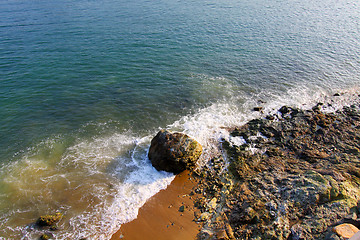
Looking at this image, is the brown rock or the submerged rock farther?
the submerged rock

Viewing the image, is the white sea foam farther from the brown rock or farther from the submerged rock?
the brown rock

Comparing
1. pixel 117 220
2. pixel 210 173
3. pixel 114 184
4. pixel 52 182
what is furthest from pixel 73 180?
pixel 210 173

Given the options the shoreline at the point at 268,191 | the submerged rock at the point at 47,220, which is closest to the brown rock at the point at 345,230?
the shoreline at the point at 268,191

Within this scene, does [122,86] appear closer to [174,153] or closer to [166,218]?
[174,153]

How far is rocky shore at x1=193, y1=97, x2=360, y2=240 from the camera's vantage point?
13148 mm

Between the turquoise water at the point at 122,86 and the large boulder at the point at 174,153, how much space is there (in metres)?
1.03

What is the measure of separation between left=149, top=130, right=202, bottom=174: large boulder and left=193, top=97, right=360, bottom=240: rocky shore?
1770 mm

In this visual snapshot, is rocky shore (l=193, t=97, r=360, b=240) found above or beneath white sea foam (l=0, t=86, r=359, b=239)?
above

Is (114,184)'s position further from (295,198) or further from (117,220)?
(295,198)

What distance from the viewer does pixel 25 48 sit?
3788 centimetres

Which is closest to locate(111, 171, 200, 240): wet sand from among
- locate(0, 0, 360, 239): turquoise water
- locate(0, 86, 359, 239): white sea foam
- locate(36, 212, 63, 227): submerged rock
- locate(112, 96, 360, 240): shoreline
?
locate(112, 96, 360, 240): shoreline

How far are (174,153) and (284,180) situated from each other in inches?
366

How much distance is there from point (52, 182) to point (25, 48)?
32.3 metres

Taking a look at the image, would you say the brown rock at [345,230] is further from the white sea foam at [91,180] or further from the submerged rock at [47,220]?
the submerged rock at [47,220]
